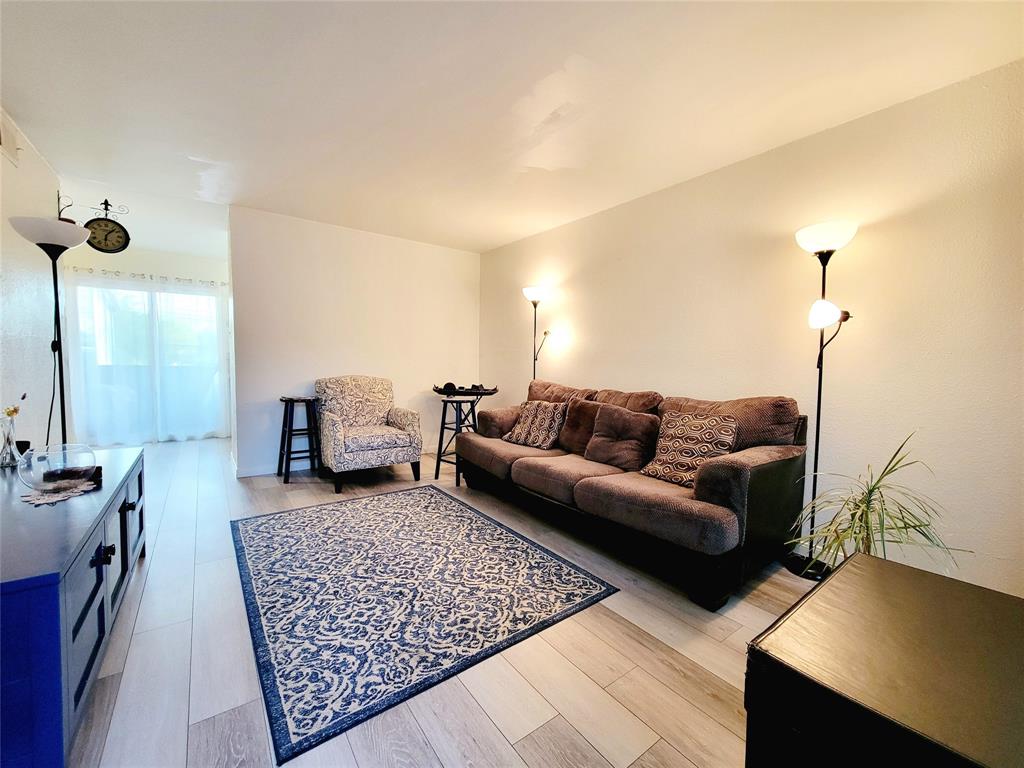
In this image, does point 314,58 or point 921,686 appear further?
point 314,58

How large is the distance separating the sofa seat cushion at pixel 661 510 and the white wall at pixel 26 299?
315 cm

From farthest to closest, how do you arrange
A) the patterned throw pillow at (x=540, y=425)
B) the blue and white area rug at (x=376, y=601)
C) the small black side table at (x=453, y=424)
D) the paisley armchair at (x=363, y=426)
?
the small black side table at (x=453, y=424) < the paisley armchair at (x=363, y=426) < the patterned throw pillow at (x=540, y=425) < the blue and white area rug at (x=376, y=601)

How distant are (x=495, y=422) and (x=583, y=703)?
91.1 inches

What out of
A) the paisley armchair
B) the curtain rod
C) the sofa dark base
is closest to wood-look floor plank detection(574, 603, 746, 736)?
the sofa dark base

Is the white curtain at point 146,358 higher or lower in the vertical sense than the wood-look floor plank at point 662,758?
higher

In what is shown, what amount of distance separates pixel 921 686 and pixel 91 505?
2310mm

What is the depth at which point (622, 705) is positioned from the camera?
1.36 metres

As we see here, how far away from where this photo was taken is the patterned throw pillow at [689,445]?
232 centimetres

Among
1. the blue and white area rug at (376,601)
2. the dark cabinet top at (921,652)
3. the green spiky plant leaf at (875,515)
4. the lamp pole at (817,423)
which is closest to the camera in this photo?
the dark cabinet top at (921,652)

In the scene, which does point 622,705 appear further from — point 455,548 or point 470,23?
point 470,23

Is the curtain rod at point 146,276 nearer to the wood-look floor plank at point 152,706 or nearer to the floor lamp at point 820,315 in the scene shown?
the wood-look floor plank at point 152,706

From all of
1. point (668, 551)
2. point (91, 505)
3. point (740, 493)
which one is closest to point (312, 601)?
point (91, 505)

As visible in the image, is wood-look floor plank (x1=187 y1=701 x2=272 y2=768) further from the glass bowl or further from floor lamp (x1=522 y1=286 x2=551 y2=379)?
floor lamp (x1=522 y1=286 x2=551 y2=379)

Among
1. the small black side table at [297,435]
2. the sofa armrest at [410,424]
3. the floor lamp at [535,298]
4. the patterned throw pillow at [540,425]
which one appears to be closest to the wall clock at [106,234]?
the small black side table at [297,435]
